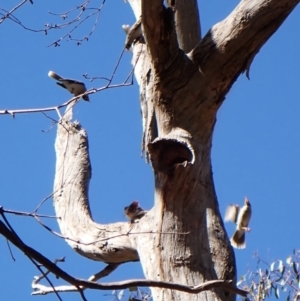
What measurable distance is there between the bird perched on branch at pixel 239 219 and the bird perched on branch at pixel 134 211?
1639mm

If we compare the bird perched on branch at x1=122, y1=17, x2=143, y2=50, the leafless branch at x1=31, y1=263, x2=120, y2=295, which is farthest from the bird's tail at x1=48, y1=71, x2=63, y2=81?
the leafless branch at x1=31, y1=263, x2=120, y2=295

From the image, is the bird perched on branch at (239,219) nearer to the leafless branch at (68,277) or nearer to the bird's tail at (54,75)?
the bird's tail at (54,75)

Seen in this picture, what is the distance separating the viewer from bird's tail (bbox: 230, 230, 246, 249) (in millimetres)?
5363

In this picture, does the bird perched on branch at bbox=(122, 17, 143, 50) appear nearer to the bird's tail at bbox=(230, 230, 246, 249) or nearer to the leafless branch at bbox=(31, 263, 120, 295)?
the leafless branch at bbox=(31, 263, 120, 295)

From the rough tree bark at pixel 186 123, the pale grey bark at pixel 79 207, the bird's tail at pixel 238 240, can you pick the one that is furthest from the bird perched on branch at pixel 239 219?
the rough tree bark at pixel 186 123

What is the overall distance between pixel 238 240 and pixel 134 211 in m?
1.81

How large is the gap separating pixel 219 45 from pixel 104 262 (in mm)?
1438

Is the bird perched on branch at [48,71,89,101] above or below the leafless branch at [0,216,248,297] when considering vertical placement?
above

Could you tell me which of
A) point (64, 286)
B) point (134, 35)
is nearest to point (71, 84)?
point (134, 35)

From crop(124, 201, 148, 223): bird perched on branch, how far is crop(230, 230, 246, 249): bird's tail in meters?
1.67

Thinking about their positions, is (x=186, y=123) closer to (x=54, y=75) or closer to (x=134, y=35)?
(x=134, y=35)

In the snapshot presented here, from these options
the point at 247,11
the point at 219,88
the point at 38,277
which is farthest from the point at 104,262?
the point at 247,11

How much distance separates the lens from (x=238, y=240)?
545 cm

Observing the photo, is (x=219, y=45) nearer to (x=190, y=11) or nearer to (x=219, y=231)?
(x=219, y=231)
